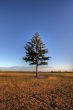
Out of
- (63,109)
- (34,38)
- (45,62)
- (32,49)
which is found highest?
(34,38)

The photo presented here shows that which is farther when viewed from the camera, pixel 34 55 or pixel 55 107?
pixel 34 55

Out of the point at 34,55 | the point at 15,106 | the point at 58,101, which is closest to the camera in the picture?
the point at 15,106

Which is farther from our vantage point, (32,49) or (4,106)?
(32,49)

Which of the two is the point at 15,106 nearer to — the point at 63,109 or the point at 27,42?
the point at 63,109

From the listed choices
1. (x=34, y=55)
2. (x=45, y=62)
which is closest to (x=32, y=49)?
(x=34, y=55)

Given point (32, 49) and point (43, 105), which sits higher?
point (32, 49)

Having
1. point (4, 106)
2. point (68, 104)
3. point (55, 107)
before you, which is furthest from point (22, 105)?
point (68, 104)

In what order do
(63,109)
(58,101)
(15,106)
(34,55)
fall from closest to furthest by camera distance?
(63,109)
(15,106)
(58,101)
(34,55)

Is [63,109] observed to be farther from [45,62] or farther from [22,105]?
[45,62]

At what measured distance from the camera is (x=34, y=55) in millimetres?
47625

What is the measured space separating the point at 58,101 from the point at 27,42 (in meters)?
38.0

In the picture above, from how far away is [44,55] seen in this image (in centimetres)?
4800

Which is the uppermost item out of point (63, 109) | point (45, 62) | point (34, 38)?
point (34, 38)

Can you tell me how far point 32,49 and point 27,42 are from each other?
8.07 ft
